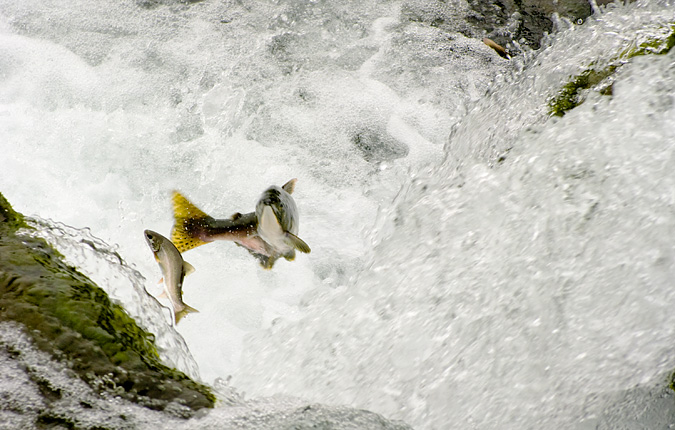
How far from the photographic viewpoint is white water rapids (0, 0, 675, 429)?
199 centimetres

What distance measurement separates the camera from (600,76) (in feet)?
7.79

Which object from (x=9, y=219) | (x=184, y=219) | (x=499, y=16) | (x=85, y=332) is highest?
(x=499, y=16)

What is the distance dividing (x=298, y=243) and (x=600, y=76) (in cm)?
150

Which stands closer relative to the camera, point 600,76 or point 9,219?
point 9,219

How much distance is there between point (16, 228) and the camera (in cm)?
160

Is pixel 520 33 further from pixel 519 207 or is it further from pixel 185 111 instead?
pixel 185 111

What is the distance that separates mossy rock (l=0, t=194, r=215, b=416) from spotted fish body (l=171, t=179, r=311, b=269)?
1.86ft

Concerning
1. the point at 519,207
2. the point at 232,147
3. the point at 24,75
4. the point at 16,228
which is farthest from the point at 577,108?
the point at 24,75

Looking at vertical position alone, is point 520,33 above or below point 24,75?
below

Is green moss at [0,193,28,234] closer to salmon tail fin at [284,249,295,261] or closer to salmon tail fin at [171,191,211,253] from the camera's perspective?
salmon tail fin at [171,191,211,253]

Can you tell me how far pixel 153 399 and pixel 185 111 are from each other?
6.98ft

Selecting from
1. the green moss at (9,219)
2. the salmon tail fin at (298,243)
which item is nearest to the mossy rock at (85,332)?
the green moss at (9,219)

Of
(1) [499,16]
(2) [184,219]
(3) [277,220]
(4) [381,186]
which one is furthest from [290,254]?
(1) [499,16]

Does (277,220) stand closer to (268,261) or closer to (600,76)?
(268,261)
